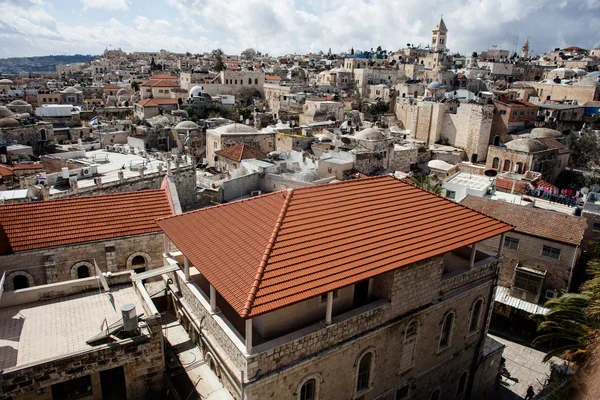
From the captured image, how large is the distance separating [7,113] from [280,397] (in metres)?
54.1

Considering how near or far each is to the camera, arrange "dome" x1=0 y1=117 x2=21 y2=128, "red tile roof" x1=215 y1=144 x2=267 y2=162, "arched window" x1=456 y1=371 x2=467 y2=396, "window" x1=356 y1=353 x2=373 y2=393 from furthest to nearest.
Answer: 1. "dome" x1=0 y1=117 x2=21 y2=128
2. "red tile roof" x1=215 y1=144 x2=267 y2=162
3. "arched window" x1=456 y1=371 x2=467 y2=396
4. "window" x1=356 y1=353 x2=373 y2=393

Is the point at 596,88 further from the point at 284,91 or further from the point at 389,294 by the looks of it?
the point at 389,294

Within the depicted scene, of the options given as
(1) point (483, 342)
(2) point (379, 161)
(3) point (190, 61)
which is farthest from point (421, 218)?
(3) point (190, 61)

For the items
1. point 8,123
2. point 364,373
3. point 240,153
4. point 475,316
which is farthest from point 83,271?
point 8,123

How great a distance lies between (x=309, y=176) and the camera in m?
25.0

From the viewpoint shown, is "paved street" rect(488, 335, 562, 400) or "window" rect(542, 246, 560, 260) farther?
"window" rect(542, 246, 560, 260)

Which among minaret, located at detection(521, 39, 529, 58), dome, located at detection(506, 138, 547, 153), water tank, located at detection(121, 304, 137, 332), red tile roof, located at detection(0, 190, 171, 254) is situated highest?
minaret, located at detection(521, 39, 529, 58)

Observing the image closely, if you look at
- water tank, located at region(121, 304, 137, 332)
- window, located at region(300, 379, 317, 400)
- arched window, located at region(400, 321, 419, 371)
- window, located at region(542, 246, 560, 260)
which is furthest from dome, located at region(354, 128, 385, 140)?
water tank, located at region(121, 304, 137, 332)

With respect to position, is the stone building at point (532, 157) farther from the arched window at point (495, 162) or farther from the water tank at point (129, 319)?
the water tank at point (129, 319)

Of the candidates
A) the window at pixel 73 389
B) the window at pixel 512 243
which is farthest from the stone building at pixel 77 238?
the window at pixel 512 243

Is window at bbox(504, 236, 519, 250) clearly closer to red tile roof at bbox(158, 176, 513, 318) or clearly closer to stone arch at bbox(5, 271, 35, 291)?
red tile roof at bbox(158, 176, 513, 318)

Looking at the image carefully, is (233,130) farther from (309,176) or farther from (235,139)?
(309,176)

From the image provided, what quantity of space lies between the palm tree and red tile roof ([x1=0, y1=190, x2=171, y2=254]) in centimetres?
1380

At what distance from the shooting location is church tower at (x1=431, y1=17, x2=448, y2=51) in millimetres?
111625
